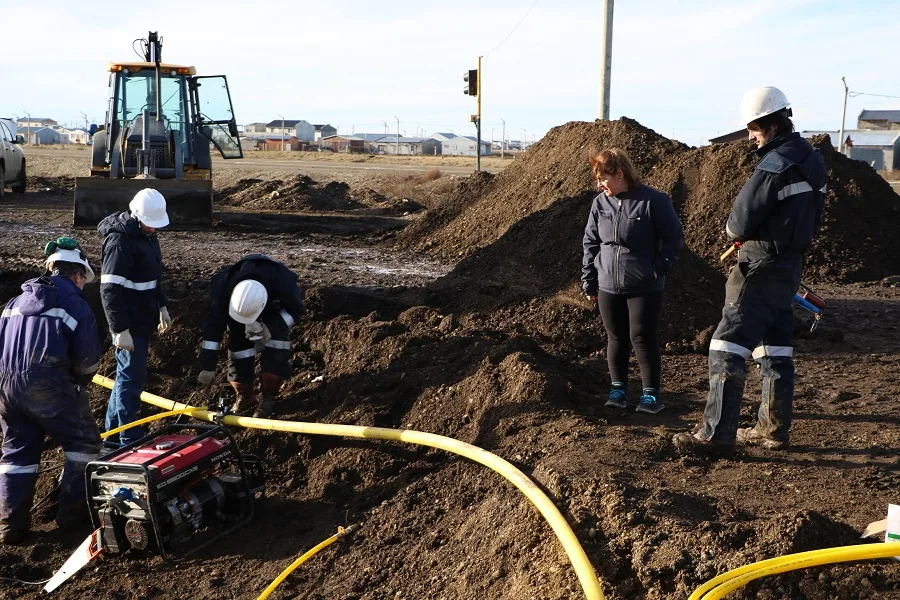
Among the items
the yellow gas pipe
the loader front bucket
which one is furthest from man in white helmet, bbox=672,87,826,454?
the loader front bucket

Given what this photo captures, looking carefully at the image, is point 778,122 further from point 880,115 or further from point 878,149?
point 880,115

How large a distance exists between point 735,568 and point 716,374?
1635mm

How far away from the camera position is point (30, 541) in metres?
6.04

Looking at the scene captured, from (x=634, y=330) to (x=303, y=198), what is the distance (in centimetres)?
1706

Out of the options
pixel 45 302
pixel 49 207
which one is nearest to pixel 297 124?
pixel 49 207

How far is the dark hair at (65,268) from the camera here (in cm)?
595

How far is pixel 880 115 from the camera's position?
253ft

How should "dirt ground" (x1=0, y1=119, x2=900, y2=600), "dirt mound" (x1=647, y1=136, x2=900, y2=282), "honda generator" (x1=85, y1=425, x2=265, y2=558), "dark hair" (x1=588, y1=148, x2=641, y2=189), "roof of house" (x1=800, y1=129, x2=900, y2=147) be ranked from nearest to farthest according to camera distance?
"dirt ground" (x1=0, y1=119, x2=900, y2=600) → "honda generator" (x1=85, y1=425, x2=265, y2=558) → "dark hair" (x1=588, y1=148, x2=641, y2=189) → "dirt mound" (x1=647, y1=136, x2=900, y2=282) → "roof of house" (x1=800, y1=129, x2=900, y2=147)

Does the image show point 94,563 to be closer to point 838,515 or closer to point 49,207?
point 838,515

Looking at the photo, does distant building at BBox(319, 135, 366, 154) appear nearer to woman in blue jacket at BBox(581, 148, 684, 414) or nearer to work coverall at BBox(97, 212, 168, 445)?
work coverall at BBox(97, 212, 168, 445)

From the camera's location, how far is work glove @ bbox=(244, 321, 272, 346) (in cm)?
670

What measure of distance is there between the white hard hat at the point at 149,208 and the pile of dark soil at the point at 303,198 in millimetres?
14873

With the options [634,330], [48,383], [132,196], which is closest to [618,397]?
[634,330]

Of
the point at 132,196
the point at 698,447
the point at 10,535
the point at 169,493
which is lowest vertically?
the point at 10,535
